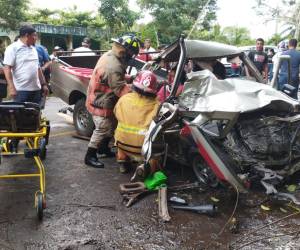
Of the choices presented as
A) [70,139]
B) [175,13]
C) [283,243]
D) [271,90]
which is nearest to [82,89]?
[70,139]

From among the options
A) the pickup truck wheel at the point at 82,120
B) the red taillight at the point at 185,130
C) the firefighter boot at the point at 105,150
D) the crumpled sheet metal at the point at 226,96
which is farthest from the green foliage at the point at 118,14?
the red taillight at the point at 185,130

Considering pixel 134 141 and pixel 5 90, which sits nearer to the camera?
pixel 134 141

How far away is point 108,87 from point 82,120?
6.25ft

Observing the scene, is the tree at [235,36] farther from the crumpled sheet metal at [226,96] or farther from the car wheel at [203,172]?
the car wheel at [203,172]

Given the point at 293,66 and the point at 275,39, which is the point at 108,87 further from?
the point at 275,39

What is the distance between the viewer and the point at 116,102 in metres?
5.48

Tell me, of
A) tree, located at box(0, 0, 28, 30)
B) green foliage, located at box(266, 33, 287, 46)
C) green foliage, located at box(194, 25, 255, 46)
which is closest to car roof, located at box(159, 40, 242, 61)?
tree, located at box(0, 0, 28, 30)

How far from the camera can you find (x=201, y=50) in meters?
5.20

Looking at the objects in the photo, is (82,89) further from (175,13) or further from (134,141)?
(175,13)

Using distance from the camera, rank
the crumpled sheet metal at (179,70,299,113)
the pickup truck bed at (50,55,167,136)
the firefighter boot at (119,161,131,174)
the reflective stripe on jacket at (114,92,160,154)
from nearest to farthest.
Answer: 1. the crumpled sheet metal at (179,70,299,113)
2. the reflective stripe on jacket at (114,92,160,154)
3. the firefighter boot at (119,161,131,174)
4. the pickup truck bed at (50,55,167,136)

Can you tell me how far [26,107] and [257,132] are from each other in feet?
8.17

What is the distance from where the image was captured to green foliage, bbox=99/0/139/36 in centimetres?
2322

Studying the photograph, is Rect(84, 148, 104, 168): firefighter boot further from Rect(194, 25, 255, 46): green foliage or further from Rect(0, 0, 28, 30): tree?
Rect(194, 25, 255, 46): green foliage

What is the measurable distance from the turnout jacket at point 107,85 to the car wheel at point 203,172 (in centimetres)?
131
